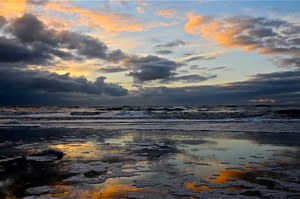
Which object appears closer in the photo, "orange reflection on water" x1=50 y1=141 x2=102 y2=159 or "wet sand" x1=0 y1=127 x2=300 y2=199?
"wet sand" x1=0 y1=127 x2=300 y2=199

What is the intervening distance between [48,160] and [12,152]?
3.03 m

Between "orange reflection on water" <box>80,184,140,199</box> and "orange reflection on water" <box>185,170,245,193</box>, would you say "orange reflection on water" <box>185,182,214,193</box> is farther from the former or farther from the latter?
"orange reflection on water" <box>80,184,140,199</box>

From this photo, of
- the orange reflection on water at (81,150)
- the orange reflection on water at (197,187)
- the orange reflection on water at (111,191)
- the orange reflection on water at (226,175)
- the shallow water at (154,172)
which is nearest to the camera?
the orange reflection on water at (111,191)

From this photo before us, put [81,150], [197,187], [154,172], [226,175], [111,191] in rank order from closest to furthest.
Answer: [111,191] → [197,187] → [226,175] → [154,172] → [81,150]

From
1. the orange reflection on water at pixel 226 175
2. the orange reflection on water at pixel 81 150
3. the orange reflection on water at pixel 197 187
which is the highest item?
the orange reflection on water at pixel 226 175

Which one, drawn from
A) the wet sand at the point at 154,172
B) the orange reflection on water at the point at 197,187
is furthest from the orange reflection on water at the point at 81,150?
the orange reflection on water at the point at 197,187

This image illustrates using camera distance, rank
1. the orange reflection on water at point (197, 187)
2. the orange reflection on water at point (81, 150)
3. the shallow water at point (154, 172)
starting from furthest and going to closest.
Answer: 1. the orange reflection on water at point (81, 150)
2. the orange reflection on water at point (197, 187)
3. the shallow water at point (154, 172)

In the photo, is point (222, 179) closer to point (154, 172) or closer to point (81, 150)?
point (154, 172)

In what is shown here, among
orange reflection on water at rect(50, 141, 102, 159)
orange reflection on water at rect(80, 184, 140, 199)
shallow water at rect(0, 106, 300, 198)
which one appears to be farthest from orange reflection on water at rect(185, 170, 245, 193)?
orange reflection on water at rect(50, 141, 102, 159)

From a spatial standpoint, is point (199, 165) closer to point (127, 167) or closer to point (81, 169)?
point (127, 167)

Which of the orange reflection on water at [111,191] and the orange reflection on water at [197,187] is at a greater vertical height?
the orange reflection on water at [197,187]

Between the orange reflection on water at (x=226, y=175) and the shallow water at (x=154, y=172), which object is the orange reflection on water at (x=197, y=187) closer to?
the shallow water at (x=154, y=172)

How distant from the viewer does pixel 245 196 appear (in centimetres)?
653

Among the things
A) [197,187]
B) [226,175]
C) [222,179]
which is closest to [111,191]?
[197,187]
